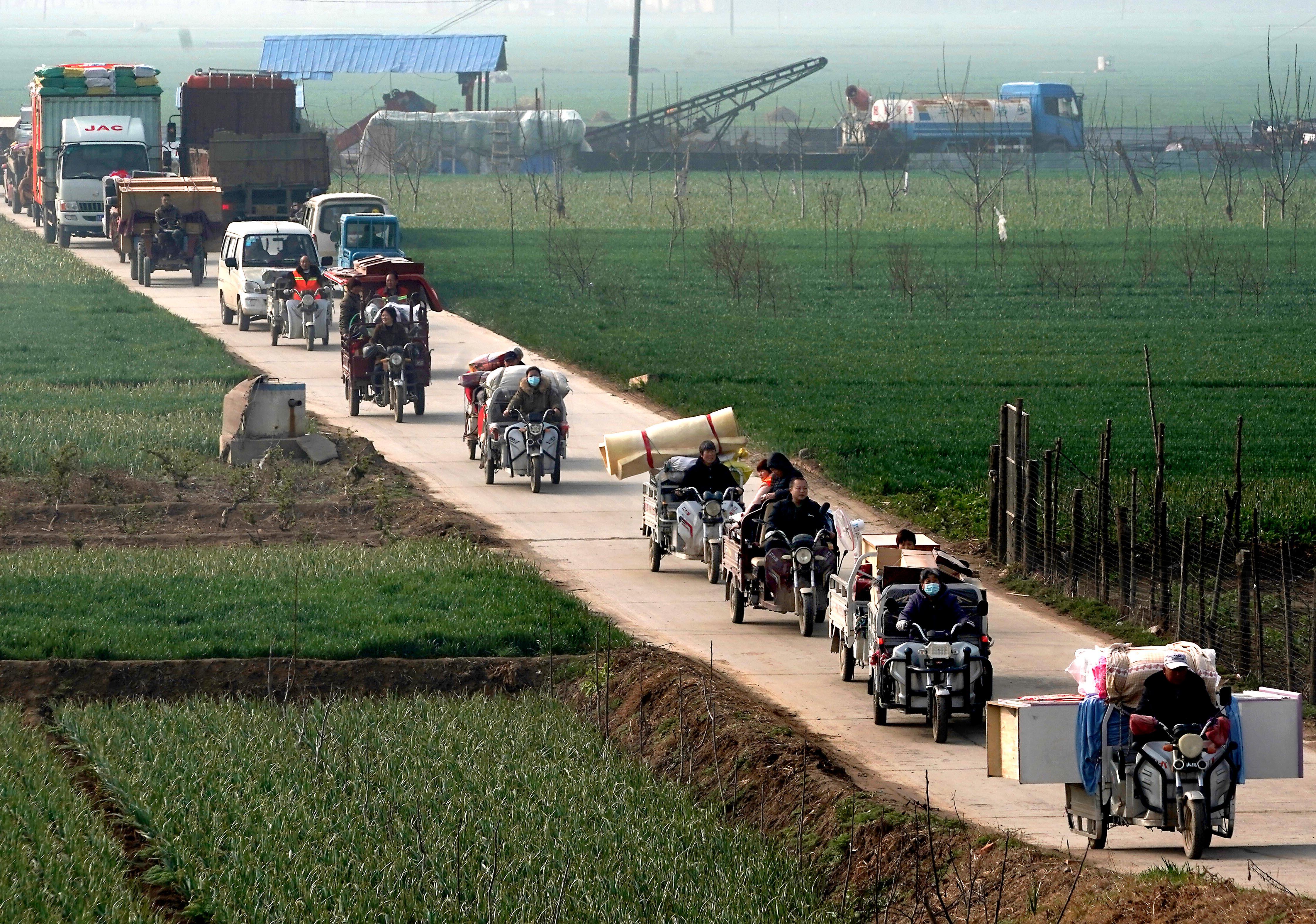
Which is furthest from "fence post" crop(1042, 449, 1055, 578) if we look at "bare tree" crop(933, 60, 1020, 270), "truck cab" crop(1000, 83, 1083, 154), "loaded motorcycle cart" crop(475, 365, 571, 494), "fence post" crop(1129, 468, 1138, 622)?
"truck cab" crop(1000, 83, 1083, 154)

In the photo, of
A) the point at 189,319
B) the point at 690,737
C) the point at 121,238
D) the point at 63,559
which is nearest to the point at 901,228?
the point at 121,238

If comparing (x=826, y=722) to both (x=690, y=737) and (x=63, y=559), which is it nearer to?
(x=690, y=737)

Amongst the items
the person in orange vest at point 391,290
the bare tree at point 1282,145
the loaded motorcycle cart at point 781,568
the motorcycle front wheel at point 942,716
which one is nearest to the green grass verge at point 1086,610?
the loaded motorcycle cart at point 781,568

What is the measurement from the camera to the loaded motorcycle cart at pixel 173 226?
46781mm

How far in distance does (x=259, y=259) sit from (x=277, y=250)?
1.41 ft

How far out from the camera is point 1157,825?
11.0 meters

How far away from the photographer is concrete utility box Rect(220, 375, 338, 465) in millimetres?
24234

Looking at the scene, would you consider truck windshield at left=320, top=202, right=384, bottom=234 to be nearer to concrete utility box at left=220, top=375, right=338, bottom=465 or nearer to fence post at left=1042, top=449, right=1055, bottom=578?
concrete utility box at left=220, top=375, right=338, bottom=465

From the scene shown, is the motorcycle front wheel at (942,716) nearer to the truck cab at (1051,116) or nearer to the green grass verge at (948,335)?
the green grass verge at (948,335)

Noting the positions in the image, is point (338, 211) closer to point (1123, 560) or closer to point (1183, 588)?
point (1123, 560)

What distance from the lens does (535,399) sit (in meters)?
23.2

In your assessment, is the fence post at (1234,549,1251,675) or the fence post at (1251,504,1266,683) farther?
the fence post at (1234,549,1251,675)

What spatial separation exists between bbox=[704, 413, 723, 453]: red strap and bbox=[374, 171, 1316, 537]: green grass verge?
120 inches

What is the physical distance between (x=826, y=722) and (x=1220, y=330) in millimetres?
28123
